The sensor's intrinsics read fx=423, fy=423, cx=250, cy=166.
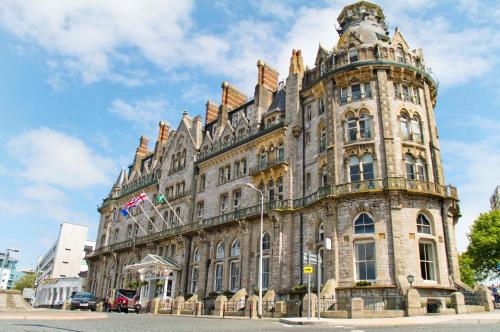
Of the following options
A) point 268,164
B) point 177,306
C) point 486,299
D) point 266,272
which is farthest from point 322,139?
point 177,306

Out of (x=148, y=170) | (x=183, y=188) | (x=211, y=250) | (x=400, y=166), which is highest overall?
(x=148, y=170)

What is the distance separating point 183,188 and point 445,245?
30.1m

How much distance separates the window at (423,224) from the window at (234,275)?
1650cm

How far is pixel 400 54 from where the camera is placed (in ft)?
117

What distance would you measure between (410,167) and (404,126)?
138 inches

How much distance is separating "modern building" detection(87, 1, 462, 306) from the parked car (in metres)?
5.04

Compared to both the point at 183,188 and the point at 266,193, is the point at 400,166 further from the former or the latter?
the point at 183,188

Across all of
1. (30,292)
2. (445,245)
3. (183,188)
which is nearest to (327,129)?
(445,245)

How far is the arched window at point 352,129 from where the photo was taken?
110 feet

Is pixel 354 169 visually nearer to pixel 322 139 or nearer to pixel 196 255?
pixel 322 139

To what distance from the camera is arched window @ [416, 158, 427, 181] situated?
105 ft

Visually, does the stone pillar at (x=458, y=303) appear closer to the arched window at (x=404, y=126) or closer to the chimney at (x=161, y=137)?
the arched window at (x=404, y=126)

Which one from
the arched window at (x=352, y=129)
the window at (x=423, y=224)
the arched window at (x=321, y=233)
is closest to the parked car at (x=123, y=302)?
the arched window at (x=321, y=233)

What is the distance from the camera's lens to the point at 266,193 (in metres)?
39.3
